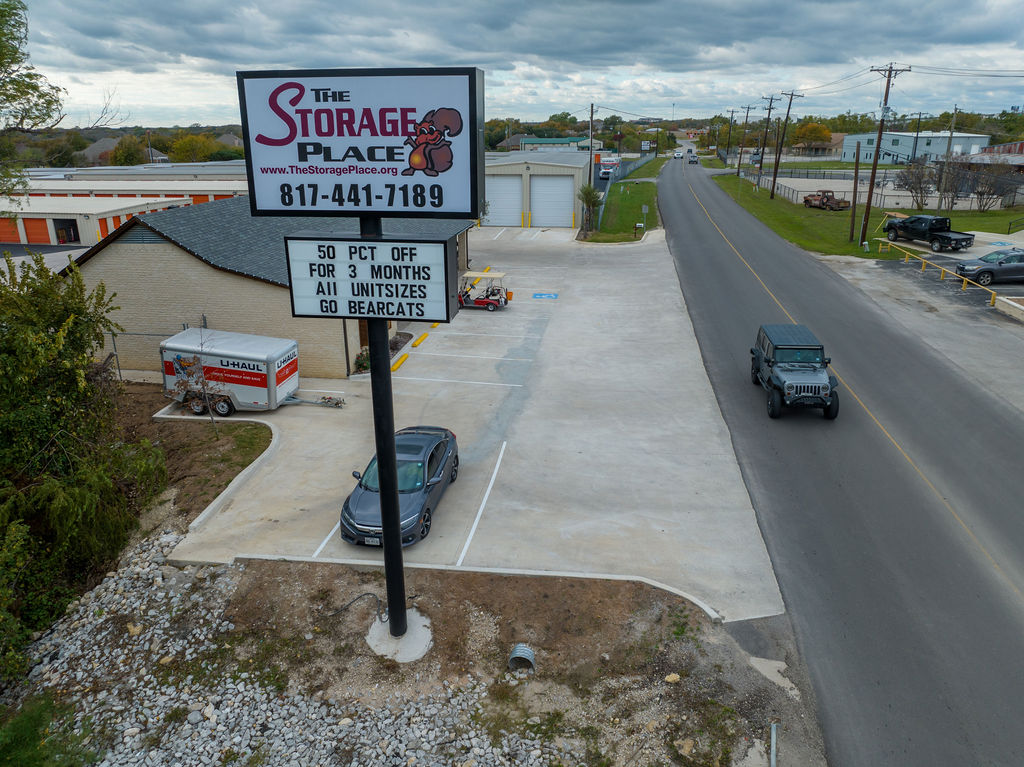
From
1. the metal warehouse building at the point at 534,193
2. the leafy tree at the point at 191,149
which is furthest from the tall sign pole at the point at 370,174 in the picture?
the leafy tree at the point at 191,149

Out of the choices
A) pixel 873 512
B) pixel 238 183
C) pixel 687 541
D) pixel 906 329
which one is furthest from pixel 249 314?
pixel 238 183

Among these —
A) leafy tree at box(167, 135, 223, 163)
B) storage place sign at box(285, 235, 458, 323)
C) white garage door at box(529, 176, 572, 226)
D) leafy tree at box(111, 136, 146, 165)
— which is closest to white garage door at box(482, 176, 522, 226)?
white garage door at box(529, 176, 572, 226)

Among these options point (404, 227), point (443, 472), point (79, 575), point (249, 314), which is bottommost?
point (79, 575)

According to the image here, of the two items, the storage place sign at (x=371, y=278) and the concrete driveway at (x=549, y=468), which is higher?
the storage place sign at (x=371, y=278)

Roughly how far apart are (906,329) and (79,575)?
2944 cm

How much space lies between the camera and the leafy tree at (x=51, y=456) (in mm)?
13125

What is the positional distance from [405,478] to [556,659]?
17.5 feet

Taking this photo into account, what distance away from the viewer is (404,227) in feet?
98.2

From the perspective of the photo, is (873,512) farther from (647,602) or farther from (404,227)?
(404,227)

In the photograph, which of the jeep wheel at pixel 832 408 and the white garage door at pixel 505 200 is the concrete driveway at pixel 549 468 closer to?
the jeep wheel at pixel 832 408

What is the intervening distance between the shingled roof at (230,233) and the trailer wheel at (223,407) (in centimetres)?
430

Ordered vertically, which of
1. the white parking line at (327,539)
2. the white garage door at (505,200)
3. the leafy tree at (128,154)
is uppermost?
the leafy tree at (128,154)

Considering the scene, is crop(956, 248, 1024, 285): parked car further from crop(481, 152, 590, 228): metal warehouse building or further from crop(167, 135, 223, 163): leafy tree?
crop(167, 135, 223, 163): leafy tree

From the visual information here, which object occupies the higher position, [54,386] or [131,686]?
[54,386]
